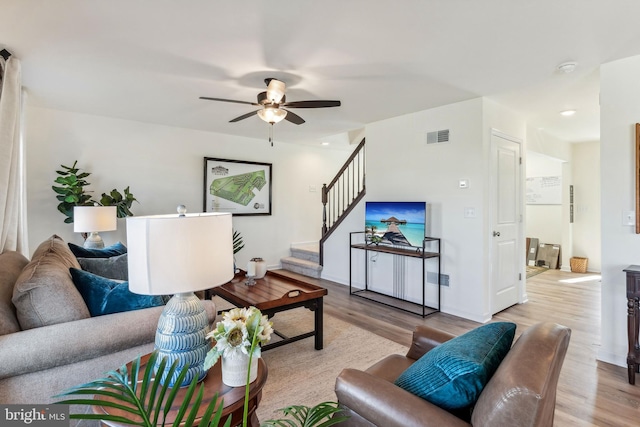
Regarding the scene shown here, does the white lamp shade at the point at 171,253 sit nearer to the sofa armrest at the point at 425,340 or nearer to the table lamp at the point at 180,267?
the table lamp at the point at 180,267

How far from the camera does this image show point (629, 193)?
2.67m

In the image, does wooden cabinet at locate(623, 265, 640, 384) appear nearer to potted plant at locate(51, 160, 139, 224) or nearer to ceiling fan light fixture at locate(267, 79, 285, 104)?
ceiling fan light fixture at locate(267, 79, 285, 104)

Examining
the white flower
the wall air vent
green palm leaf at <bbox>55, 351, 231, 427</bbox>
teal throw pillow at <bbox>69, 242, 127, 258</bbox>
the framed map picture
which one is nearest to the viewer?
green palm leaf at <bbox>55, 351, 231, 427</bbox>

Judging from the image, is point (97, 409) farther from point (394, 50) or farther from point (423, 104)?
point (423, 104)

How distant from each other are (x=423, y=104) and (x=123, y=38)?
3.08m

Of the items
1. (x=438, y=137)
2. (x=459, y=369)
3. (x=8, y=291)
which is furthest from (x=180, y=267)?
(x=438, y=137)

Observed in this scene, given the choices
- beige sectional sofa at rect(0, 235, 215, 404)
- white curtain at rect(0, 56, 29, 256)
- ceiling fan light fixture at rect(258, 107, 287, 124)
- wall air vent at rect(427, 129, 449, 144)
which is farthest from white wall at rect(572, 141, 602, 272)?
A: white curtain at rect(0, 56, 29, 256)

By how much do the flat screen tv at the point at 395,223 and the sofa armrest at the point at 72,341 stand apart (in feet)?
10.1

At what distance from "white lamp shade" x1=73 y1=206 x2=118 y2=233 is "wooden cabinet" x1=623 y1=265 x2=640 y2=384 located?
5.06m

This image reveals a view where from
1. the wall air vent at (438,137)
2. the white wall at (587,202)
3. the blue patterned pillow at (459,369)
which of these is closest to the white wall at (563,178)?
the white wall at (587,202)

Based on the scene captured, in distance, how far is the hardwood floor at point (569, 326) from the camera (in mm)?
2078

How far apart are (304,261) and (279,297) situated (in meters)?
3.35

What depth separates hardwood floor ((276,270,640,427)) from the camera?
6.82 ft

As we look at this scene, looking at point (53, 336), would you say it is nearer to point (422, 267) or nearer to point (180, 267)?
point (180, 267)
